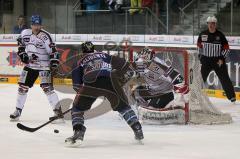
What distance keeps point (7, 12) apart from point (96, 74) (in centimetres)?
1127

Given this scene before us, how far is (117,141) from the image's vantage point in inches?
316

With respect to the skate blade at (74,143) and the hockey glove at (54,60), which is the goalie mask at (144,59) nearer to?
the hockey glove at (54,60)

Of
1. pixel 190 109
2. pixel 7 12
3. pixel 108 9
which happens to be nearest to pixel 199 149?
pixel 190 109

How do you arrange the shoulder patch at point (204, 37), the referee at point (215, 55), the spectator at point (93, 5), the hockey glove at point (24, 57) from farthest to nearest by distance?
the spectator at point (93, 5) < the shoulder patch at point (204, 37) < the referee at point (215, 55) < the hockey glove at point (24, 57)

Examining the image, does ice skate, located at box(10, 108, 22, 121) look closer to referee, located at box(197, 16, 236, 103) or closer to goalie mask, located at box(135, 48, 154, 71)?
goalie mask, located at box(135, 48, 154, 71)

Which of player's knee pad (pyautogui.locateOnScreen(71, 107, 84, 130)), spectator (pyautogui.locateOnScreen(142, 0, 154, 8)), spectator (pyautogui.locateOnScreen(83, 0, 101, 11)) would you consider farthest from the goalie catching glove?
spectator (pyautogui.locateOnScreen(83, 0, 101, 11))

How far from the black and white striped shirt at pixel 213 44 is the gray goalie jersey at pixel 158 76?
226cm

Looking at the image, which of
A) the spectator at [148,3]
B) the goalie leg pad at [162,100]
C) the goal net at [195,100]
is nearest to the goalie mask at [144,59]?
the goal net at [195,100]

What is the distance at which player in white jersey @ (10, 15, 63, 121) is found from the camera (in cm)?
969

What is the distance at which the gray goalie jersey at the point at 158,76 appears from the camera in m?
9.59

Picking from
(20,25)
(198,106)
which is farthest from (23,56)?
(20,25)

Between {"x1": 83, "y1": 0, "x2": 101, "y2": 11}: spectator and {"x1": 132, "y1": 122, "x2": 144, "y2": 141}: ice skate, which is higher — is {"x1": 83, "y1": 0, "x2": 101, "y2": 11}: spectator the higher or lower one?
the higher one

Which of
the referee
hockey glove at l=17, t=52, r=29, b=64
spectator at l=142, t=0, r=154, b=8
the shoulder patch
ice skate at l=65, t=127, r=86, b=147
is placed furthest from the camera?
spectator at l=142, t=0, r=154, b=8

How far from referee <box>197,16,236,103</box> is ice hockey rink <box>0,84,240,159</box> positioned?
138 cm
